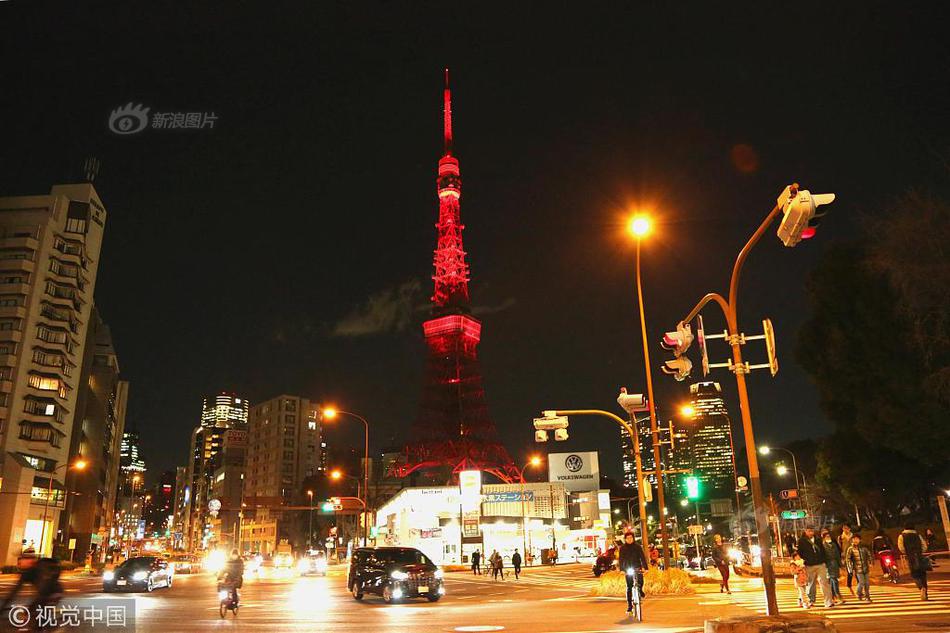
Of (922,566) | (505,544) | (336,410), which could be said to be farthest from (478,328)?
(922,566)

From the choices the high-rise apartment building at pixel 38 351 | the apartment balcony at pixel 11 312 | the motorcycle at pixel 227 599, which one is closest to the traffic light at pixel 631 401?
the motorcycle at pixel 227 599

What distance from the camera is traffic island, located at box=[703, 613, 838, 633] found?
26.3 feet

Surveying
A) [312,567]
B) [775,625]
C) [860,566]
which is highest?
[860,566]

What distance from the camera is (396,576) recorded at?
19.5m

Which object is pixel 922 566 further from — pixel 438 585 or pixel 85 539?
pixel 85 539

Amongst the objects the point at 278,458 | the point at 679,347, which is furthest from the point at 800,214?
the point at 278,458

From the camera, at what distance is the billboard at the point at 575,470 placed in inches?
3310

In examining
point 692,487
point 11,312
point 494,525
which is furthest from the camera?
point 494,525

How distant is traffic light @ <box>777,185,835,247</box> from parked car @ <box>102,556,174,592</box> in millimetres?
24817

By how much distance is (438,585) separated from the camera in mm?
20094

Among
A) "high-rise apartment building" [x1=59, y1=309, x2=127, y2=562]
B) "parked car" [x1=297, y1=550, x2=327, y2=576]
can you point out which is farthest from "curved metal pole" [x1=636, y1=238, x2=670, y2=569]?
"high-rise apartment building" [x1=59, y1=309, x2=127, y2=562]

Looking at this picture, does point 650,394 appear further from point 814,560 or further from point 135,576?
point 135,576

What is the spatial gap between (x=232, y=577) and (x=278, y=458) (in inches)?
4722

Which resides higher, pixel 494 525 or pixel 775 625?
pixel 494 525
